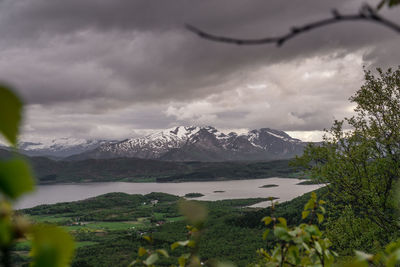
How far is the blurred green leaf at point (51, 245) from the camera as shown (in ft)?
1.64

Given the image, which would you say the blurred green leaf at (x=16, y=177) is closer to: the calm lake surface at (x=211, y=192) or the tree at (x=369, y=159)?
the tree at (x=369, y=159)

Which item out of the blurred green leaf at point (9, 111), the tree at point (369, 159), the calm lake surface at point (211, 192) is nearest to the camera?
the blurred green leaf at point (9, 111)

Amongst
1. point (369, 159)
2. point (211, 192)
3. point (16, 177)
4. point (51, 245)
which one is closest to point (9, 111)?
point (16, 177)

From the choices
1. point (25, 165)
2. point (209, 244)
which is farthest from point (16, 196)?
point (209, 244)

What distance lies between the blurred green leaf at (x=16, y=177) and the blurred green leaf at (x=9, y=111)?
38 mm

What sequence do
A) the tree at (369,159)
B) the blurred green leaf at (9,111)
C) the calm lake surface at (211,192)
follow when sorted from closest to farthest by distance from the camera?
the blurred green leaf at (9,111), the tree at (369,159), the calm lake surface at (211,192)

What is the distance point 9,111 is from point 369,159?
618 inches

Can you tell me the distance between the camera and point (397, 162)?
1270 centimetres

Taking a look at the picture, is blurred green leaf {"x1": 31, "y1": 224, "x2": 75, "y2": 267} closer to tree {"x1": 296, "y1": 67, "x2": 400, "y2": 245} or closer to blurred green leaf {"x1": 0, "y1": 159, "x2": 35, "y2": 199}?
blurred green leaf {"x1": 0, "y1": 159, "x2": 35, "y2": 199}

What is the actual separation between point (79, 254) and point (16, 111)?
Result: 80.6 m

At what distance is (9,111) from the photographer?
17.9 inches

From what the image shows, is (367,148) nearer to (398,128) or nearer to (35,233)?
(398,128)

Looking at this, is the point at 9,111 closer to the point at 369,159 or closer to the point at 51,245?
the point at 51,245

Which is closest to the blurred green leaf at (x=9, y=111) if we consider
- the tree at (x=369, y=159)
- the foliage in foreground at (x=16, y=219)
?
the foliage in foreground at (x=16, y=219)
